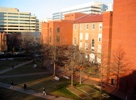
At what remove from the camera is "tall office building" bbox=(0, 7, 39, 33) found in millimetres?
130000

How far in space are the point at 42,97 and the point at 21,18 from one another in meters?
116

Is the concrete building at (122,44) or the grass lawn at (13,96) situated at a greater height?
the concrete building at (122,44)

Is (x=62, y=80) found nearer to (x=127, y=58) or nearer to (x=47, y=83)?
(x=47, y=83)

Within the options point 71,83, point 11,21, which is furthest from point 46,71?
point 11,21

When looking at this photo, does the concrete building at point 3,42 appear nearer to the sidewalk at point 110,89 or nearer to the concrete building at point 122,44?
the sidewalk at point 110,89

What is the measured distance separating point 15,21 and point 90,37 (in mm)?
93339

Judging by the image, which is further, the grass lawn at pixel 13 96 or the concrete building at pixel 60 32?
the concrete building at pixel 60 32

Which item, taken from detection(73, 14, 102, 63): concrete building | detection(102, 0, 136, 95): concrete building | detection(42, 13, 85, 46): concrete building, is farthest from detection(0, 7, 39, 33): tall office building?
detection(102, 0, 136, 95): concrete building

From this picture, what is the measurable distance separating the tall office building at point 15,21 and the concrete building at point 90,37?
8481 cm

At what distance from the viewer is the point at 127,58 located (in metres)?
30.7

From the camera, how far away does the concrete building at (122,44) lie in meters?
29.6

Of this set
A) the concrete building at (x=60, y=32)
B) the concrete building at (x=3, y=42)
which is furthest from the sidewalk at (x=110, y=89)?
the concrete building at (x=3, y=42)

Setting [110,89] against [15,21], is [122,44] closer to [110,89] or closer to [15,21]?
[110,89]

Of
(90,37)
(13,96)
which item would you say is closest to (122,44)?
(13,96)
